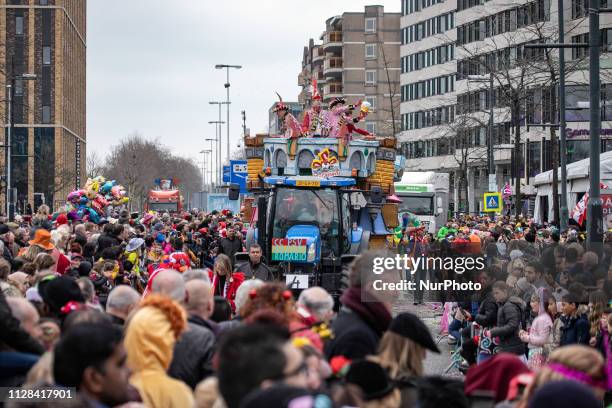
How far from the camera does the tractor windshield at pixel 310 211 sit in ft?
72.0

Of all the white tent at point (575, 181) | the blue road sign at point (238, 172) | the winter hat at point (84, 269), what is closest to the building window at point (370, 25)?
the white tent at point (575, 181)

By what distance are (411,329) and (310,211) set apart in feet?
50.2

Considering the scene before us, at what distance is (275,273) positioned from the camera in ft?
69.9

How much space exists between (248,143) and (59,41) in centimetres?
8545

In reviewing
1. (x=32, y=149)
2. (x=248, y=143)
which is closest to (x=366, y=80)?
(x=32, y=149)

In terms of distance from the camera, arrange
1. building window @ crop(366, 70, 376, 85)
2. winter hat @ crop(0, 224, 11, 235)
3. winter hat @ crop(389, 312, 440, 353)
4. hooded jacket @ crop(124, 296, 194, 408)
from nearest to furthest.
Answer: hooded jacket @ crop(124, 296, 194, 408), winter hat @ crop(389, 312, 440, 353), winter hat @ crop(0, 224, 11, 235), building window @ crop(366, 70, 376, 85)

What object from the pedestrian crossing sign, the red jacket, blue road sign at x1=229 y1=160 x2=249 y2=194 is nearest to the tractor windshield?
the red jacket

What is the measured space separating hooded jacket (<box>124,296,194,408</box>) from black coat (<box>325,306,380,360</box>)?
37.9 inches

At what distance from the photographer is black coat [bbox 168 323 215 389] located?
24.0ft

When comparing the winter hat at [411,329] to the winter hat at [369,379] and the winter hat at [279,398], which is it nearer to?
the winter hat at [369,379]

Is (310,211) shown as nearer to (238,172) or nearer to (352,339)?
(352,339)

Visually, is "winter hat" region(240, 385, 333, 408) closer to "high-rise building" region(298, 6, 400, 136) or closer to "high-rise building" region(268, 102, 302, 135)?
"high-rise building" region(268, 102, 302, 135)

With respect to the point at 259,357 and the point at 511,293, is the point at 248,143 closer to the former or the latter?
the point at 511,293

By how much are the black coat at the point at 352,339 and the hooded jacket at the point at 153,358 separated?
963 millimetres
